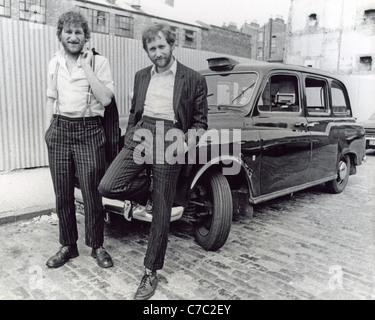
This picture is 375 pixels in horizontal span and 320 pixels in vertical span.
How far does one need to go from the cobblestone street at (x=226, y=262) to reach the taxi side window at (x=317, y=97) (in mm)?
1547

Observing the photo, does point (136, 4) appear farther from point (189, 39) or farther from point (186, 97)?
point (186, 97)

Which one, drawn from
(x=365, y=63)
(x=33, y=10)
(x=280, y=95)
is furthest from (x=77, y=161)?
(x=365, y=63)

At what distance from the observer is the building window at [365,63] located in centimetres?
2462

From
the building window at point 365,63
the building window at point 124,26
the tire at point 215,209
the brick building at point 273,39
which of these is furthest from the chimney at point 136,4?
the tire at point 215,209

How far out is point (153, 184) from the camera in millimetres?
2885

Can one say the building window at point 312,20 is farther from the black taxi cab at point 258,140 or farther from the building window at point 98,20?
the black taxi cab at point 258,140

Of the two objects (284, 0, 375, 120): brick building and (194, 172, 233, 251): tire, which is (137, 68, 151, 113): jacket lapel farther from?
(284, 0, 375, 120): brick building

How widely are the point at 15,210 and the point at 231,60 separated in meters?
3.41

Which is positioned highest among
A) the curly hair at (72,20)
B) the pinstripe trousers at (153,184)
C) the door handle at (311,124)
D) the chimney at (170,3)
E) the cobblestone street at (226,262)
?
the chimney at (170,3)

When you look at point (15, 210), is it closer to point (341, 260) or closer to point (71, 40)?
point (71, 40)

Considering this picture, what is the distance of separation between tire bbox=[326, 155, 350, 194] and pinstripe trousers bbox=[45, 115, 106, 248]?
4.37 metres

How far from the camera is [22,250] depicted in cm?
372

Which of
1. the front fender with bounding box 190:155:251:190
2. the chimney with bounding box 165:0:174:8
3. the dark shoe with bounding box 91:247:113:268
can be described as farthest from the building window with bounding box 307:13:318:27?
the dark shoe with bounding box 91:247:113:268

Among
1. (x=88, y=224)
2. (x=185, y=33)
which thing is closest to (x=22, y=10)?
(x=185, y=33)
